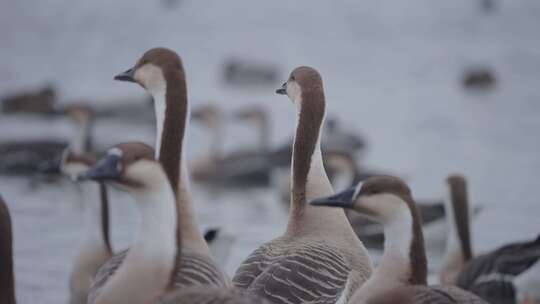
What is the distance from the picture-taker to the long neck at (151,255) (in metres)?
4.14

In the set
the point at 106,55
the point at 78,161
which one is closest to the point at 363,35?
the point at 106,55

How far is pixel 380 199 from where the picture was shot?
483cm

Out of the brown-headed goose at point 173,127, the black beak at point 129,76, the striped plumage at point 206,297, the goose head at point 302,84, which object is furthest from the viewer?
the goose head at point 302,84

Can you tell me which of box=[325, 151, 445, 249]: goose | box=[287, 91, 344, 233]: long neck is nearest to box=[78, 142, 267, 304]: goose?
box=[287, 91, 344, 233]: long neck

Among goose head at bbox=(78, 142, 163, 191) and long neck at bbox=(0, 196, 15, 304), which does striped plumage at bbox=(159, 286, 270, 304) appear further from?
long neck at bbox=(0, 196, 15, 304)

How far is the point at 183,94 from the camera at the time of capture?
529 centimetres

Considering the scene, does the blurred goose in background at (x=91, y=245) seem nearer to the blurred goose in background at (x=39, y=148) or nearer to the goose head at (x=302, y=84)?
the goose head at (x=302, y=84)

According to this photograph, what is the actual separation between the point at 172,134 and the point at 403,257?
Result: 1260mm

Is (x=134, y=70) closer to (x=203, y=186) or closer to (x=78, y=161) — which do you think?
(x=78, y=161)

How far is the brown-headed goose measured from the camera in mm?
4965

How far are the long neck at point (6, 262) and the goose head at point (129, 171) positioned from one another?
26.3 inches

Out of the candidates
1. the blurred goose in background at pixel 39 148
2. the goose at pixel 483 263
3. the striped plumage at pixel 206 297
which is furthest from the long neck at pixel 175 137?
the blurred goose in background at pixel 39 148

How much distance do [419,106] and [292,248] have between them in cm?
1599

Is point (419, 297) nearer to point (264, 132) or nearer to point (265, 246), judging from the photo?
point (265, 246)
